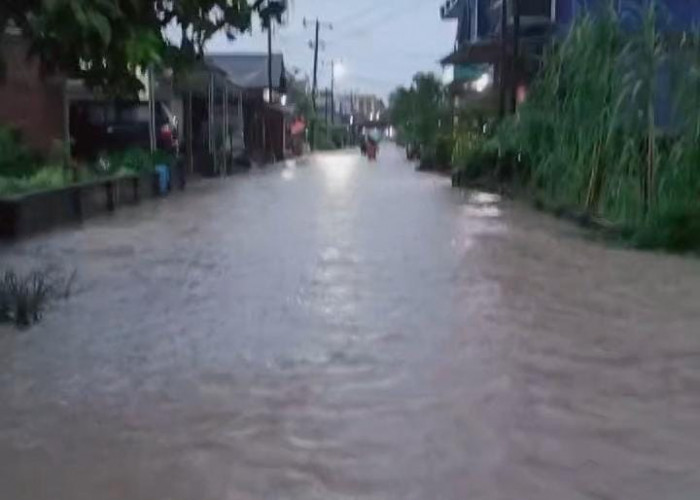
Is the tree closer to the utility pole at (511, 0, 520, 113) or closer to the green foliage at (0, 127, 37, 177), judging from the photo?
the green foliage at (0, 127, 37, 177)

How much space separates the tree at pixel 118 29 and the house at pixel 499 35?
531 inches

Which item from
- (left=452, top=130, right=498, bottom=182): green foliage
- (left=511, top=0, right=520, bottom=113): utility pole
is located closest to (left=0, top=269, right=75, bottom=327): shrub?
(left=452, top=130, right=498, bottom=182): green foliage

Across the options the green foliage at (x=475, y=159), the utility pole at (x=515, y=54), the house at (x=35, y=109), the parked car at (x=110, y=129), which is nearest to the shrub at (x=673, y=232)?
the house at (x=35, y=109)

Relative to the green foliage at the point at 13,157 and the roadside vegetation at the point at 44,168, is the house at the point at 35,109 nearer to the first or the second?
the roadside vegetation at the point at 44,168

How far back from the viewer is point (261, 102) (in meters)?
54.8

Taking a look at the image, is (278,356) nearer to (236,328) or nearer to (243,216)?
(236,328)

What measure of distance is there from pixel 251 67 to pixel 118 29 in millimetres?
56716

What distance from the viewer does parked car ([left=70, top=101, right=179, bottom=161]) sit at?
3098 cm

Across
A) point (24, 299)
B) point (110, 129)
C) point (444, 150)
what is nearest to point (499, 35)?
point (444, 150)

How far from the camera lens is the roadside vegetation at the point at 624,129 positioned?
15.1 m

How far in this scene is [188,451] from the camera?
620 cm

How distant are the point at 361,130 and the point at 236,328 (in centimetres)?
11856

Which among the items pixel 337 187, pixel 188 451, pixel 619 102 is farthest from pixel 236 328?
pixel 337 187

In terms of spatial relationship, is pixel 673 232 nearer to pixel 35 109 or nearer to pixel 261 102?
pixel 35 109
